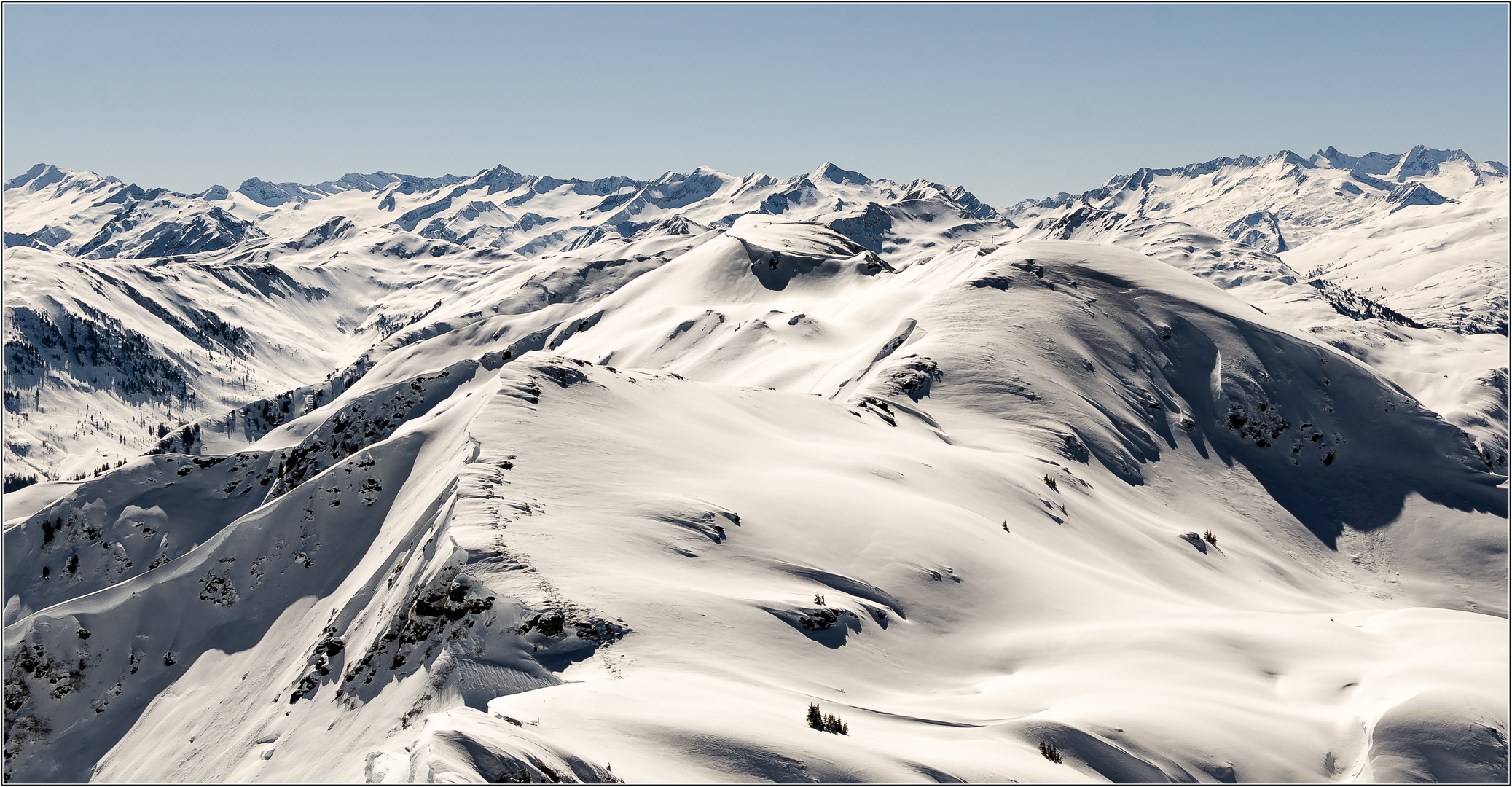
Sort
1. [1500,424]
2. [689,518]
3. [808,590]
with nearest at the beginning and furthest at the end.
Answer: [808,590], [689,518], [1500,424]

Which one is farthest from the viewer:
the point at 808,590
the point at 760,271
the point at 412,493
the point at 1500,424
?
the point at 1500,424

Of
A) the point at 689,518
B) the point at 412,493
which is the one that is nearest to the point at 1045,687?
the point at 689,518

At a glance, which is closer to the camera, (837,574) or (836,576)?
(836,576)

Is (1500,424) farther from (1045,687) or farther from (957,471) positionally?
(1045,687)

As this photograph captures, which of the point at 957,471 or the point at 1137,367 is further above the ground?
the point at 1137,367

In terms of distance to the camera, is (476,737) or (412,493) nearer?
(476,737)

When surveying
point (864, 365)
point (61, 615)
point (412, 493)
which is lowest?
point (61, 615)
